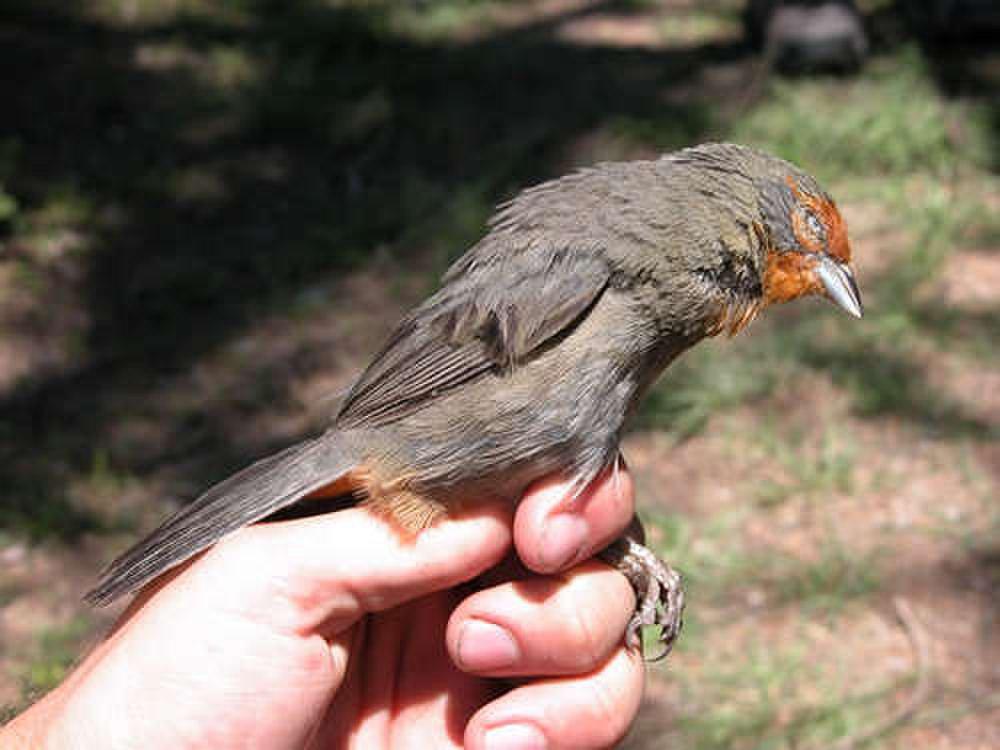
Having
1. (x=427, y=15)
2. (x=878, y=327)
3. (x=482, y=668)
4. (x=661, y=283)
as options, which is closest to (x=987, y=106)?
(x=878, y=327)

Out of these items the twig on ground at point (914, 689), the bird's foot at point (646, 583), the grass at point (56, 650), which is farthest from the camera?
the twig on ground at point (914, 689)

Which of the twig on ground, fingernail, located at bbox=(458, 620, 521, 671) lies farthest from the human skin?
the twig on ground

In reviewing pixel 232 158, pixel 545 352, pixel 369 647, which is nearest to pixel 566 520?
pixel 545 352

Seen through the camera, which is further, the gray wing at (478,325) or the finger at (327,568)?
the gray wing at (478,325)

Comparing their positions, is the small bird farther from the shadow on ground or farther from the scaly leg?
the shadow on ground

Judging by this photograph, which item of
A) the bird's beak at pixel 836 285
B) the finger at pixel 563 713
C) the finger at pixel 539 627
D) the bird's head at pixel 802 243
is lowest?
the finger at pixel 563 713

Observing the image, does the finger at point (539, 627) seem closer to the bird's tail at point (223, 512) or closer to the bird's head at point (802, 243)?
the bird's tail at point (223, 512)

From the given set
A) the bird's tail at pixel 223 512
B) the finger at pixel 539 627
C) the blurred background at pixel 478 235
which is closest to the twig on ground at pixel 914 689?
the blurred background at pixel 478 235
